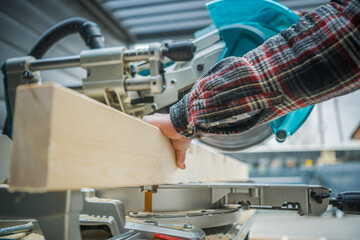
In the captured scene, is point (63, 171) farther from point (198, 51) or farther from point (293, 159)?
point (293, 159)

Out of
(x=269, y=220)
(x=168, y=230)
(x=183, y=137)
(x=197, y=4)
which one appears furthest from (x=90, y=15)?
(x=269, y=220)

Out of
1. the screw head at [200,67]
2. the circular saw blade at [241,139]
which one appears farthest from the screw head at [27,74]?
the circular saw blade at [241,139]

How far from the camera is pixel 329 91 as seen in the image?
0.70 m

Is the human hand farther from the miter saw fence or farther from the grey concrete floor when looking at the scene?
the grey concrete floor

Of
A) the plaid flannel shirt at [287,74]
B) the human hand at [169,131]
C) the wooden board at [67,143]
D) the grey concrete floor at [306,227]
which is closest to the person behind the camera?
the wooden board at [67,143]

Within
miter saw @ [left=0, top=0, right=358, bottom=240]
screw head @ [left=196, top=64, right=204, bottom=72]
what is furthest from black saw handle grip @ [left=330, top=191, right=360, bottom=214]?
screw head @ [left=196, top=64, right=204, bottom=72]

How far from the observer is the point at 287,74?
2.27 ft

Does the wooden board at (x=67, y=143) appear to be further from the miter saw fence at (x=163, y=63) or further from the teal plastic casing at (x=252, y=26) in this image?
the teal plastic casing at (x=252, y=26)

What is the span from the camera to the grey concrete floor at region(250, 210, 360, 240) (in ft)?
10.1

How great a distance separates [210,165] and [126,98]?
0.71 metres

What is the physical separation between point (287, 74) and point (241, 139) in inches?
34.0

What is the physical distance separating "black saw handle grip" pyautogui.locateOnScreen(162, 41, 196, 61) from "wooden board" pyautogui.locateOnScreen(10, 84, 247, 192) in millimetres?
555

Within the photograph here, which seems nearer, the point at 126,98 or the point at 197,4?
the point at 126,98

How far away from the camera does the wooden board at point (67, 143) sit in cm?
42
